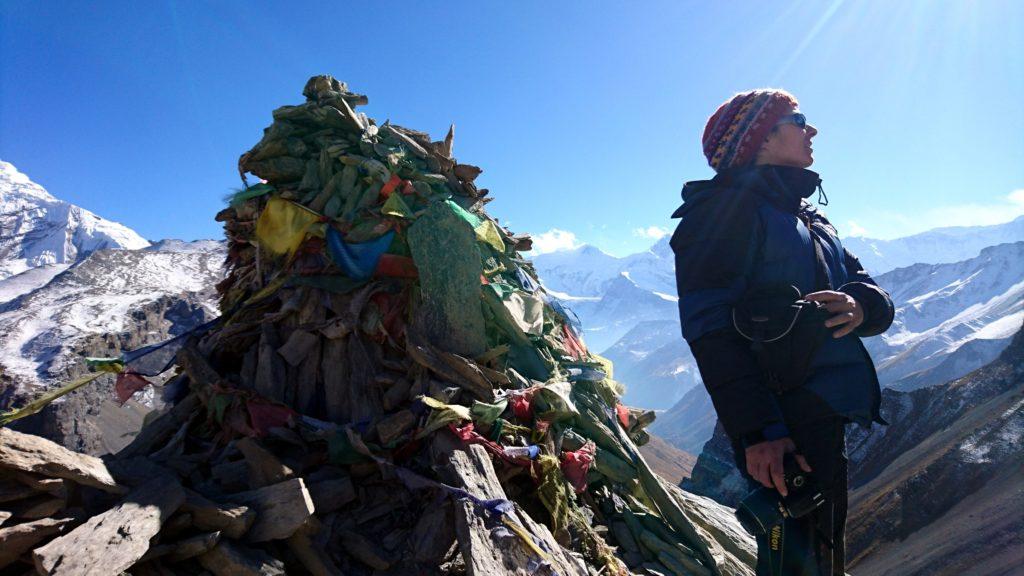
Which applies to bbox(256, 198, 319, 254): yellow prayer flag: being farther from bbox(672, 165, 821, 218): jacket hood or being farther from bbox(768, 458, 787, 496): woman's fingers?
bbox(768, 458, 787, 496): woman's fingers

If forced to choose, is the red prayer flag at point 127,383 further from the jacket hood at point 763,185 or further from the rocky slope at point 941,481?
the rocky slope at point 941,481

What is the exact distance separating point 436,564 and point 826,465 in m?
2.56

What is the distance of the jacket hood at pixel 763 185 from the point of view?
3080 mm

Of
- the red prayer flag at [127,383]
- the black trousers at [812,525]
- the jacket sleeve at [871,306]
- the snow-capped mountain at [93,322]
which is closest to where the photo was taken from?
the black trousers at [812,525]

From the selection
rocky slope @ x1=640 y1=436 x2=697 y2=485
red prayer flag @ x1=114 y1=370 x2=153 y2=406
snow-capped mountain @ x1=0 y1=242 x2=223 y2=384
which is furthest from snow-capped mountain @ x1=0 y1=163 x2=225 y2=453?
rocky slope @ x1=640 y1=436 x2=697 y2=485

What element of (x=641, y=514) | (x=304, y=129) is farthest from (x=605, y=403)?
(x=304, y=129)

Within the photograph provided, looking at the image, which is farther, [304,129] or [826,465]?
[304,129]

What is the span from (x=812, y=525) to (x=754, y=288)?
1.28 meters

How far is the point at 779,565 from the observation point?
2.78m

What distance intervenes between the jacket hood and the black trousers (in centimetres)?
127

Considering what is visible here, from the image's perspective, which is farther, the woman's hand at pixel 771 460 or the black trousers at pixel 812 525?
the black trousers at pixel 812 525

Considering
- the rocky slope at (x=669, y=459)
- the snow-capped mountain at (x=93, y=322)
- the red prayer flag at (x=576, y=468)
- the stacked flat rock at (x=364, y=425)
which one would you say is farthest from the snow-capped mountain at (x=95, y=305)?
the rocky slope at (x=669, y=459)

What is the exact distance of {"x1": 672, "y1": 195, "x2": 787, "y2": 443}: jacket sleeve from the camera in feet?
8.73

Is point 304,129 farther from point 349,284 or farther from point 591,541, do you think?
point 591,541
